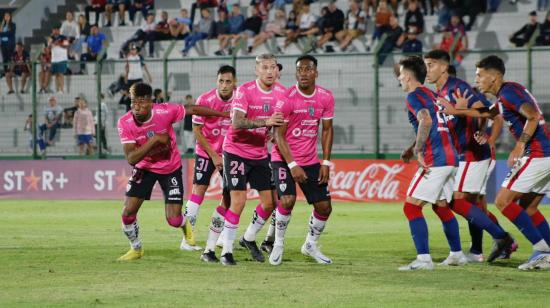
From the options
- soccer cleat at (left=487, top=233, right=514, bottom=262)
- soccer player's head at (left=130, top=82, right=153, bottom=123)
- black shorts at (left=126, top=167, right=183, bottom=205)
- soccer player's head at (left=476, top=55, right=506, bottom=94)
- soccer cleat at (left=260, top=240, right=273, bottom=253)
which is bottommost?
soccer cleat at (left=260, top=240, right=273, bottom=253)

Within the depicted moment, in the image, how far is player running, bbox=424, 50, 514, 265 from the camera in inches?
492

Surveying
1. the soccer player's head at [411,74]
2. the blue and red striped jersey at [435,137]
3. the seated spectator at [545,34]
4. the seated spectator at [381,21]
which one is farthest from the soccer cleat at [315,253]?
the seated spectator at [381,21]

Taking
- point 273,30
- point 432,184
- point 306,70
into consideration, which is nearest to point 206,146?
point 306,70

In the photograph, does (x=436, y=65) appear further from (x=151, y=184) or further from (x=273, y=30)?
(x=273, y=30)

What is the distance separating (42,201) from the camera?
2731 cm

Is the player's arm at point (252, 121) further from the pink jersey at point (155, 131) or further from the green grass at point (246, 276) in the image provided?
the green grass at point (246, 276)

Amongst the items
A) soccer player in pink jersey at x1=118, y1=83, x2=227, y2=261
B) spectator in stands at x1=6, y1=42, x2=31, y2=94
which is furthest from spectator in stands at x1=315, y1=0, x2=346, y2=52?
soccer player in pink jersey at x1=118, y1=83, x2=227, y2=261

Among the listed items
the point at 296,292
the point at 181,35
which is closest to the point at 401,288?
the point at 296,292

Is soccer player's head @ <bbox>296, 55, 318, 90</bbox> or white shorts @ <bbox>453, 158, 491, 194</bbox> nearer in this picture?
soccer player's head @ <bbox>296, 55, 318, 90</bbox>

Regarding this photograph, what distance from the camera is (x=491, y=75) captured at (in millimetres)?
12172

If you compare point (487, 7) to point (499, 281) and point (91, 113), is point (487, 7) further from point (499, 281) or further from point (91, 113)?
point (499, 281)

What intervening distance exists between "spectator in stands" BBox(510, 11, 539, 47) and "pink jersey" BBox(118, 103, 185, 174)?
16273 millimetres

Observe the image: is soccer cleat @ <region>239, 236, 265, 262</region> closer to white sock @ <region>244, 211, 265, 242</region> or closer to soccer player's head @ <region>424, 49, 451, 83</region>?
white sock @ <region>244, 211, 265, 242</region>

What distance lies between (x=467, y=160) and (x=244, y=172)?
282cm
